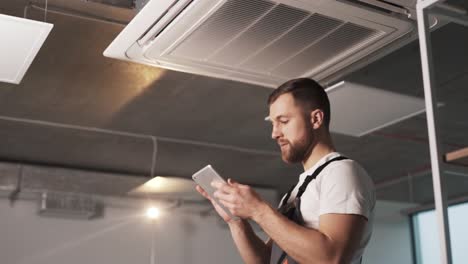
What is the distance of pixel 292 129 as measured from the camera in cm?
139

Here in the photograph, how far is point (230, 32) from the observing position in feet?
6.75

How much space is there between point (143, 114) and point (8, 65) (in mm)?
1655

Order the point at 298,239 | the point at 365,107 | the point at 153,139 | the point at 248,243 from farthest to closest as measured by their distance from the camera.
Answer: the point at 153,139 → the point at 365,107 → the point at 248,243 → the point at 298,239

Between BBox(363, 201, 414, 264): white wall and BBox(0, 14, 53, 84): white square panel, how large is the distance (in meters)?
4.34

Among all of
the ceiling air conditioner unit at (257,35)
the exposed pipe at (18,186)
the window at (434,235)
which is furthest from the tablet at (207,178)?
the window at (434,235)

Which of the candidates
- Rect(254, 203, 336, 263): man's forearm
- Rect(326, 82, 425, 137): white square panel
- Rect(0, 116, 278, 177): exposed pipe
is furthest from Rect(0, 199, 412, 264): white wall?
Rect(254, 203, 336, 263): man's forearm

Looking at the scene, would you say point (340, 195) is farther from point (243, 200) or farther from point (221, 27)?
point (221, 27)

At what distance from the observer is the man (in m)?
1.23

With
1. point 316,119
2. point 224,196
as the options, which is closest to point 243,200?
point 224,196

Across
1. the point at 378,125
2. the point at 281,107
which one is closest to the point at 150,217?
the point at 378,125

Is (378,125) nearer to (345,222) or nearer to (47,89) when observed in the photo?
(47,89)

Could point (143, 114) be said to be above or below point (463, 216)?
above

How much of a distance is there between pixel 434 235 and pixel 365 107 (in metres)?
3.60

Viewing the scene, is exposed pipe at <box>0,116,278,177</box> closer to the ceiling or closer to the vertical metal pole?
the ceiling
